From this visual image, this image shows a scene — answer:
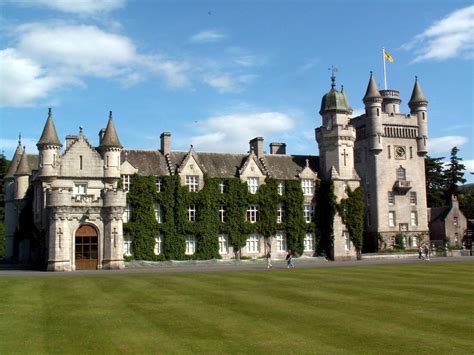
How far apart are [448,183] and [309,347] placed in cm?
9033

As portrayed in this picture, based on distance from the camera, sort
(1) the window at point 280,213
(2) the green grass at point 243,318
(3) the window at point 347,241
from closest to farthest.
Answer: (2) the green grass at point 243,318 < (1) the window at point 280,213 < (3) the window at point 347,241

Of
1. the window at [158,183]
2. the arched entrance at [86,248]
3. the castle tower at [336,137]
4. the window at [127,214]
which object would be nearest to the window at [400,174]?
the castle tower at [336,137]

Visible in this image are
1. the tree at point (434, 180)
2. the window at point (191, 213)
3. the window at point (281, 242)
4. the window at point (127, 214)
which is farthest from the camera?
the tree at point (434, 180)

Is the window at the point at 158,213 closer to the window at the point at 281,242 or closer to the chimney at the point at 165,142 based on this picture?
the chimney at the point at 165,142

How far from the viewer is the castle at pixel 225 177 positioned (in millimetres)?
49688

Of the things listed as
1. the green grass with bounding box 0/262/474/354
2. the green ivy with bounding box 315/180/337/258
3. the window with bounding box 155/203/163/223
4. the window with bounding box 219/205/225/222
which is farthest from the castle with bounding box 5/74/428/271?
the green grass with bounding box 0/262/474/354

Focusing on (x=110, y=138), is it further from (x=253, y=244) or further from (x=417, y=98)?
(x=417, y=98)

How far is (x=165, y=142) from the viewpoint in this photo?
60469mm

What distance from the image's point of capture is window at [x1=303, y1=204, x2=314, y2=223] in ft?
204

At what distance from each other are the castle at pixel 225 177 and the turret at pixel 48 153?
9 centimetres

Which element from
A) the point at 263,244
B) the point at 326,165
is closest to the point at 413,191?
the point at 326,165

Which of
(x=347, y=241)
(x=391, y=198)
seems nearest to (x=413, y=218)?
(x=391, y=198)

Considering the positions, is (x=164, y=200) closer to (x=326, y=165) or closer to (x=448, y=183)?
Result: (x=326, y=165)

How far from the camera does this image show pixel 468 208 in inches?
4193
